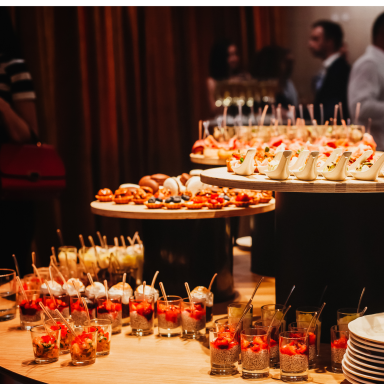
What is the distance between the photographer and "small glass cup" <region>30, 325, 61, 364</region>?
2307mm

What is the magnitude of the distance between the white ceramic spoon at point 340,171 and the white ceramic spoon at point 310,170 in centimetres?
5

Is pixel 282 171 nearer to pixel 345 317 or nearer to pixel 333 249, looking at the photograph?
pixel 333 249

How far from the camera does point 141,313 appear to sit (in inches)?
103

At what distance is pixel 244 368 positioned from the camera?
84.3 inches

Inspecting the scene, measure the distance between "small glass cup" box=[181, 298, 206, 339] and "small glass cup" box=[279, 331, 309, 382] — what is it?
1.81 ft

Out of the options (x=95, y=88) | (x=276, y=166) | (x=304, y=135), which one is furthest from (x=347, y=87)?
(x=276, y=166)

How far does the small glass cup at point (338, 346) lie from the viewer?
218 centimetres

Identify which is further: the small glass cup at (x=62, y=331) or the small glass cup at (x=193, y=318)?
the small glass cup at (x=193, y=318)

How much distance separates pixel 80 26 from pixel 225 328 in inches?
147

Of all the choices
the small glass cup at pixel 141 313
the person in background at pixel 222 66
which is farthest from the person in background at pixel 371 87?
the small glass cup at pixel 141 313

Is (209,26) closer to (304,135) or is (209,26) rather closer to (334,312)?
(304,135)

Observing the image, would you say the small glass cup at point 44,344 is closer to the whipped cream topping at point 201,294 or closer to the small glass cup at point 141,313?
the small glass cup at point 141,313

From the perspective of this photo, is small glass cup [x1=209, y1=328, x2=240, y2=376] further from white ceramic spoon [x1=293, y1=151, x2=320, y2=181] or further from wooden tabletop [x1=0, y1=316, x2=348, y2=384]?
white ceramic spoon [x1=293, y1=151, x2=320, y2=181]

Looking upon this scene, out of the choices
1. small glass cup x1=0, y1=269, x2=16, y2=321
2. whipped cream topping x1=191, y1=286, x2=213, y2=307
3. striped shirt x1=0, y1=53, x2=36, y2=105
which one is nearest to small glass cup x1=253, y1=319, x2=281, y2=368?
whipped cream topping x1=191, y1=286, x2=213, y2=307
